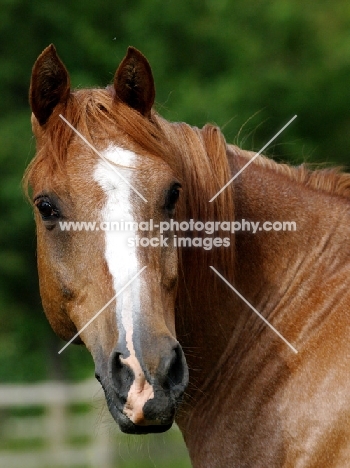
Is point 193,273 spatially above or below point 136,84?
below

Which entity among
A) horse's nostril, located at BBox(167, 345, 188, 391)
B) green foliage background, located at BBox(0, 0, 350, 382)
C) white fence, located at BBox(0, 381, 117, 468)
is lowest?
white fence, located at BBox(0, 381, 117, 468)

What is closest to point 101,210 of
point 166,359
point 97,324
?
point 97,324

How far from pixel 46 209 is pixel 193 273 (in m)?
0.83

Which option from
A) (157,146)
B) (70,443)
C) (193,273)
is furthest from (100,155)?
(70,443)

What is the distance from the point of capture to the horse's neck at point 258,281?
394 centimetres

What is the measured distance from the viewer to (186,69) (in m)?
13.0

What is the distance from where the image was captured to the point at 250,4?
13.8 meters

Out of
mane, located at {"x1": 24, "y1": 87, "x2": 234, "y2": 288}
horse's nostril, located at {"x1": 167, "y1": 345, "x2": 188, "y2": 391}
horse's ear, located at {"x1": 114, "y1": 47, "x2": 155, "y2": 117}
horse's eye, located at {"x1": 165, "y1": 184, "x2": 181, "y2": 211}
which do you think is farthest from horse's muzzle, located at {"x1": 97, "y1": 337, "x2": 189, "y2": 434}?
horse's ear, located at {"x1": 114, "y1": 47, "x2": 155, "y2": 117}

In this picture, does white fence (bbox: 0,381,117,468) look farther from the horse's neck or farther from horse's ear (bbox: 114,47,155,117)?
horse's ear (bbox: 114,47,155,117)

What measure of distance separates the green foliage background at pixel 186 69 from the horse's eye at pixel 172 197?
8.19 meters

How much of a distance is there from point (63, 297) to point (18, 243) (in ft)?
29.7

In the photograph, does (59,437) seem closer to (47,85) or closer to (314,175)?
(314,175)

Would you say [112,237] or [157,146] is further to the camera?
[157,146]

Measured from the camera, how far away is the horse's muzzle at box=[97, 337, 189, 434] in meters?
3.16
